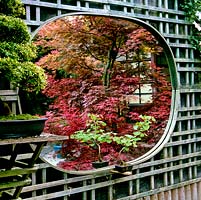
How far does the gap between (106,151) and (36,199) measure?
1.74m

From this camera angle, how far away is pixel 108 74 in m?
5.23

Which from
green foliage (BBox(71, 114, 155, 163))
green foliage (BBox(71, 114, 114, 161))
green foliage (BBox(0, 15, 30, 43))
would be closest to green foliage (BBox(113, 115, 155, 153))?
green foliage (BBox(71, 114, 155, 163))

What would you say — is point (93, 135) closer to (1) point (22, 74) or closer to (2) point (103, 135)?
(2) point (103, 135)

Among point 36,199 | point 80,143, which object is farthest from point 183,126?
point 36,199

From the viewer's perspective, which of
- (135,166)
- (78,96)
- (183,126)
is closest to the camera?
(135,166)

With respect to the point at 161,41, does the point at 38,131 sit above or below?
below

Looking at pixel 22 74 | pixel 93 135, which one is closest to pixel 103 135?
pixel 93 135

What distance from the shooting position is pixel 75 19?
5.09m

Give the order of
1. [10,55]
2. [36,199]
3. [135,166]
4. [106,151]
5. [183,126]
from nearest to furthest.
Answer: [10,55], [36,199], [135,166], [183,126], [106,151]

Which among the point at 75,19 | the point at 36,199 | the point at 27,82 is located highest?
the point at 75,19

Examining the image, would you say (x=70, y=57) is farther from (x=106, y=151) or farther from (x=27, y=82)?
(x=27, y=82)

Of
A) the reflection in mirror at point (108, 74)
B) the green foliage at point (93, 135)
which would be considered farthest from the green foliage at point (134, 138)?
the reflection in mirror at point (108, 74)

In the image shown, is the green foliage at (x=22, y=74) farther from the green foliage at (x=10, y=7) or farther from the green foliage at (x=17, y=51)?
the green foliage at (x=10, y=7)

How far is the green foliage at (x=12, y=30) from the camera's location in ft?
6.96
